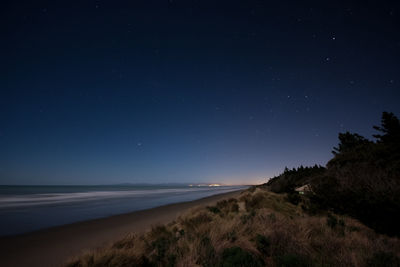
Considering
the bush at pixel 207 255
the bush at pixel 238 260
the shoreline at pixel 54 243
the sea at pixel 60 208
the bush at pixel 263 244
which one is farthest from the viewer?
the sea at pixel 60 208

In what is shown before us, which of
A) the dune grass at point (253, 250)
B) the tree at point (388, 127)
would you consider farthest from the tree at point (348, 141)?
the dune grass at point (253, 250)

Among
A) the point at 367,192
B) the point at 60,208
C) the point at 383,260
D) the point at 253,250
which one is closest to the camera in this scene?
the point at 383,260

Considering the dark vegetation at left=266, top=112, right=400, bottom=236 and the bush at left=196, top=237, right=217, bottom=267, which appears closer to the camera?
the bush at left=196, top=237, right=217, bottom=267

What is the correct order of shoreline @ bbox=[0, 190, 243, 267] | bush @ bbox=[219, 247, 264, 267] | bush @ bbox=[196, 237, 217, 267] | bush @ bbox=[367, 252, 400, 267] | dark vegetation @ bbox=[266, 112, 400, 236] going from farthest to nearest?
dark vegetation @ bbox=[266, 112, 400, 236] → shoreline @ bbox=[0, 190, 243, 267] → bush @ bbox=[196, 237, 217, 267] → bush @ bbox=[219, 247, 264, 267] → bush @ bbox=[367, 252, 400, 267]

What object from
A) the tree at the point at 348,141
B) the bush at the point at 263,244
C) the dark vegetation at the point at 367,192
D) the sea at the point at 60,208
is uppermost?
the tree at the point at 348,141

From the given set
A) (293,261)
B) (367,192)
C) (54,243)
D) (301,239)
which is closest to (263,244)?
(301,239)

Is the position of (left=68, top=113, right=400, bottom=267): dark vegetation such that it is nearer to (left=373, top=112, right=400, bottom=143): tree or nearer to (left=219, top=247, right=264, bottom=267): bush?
(left=219, top=247, right=264, bottom=267): bush

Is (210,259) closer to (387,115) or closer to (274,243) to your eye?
(274,243)

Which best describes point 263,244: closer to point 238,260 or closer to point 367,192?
point 238,260

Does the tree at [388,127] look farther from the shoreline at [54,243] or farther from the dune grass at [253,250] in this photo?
the shoreline at [54,243]

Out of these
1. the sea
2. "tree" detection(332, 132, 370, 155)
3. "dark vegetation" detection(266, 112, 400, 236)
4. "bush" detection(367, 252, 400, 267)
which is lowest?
the sea

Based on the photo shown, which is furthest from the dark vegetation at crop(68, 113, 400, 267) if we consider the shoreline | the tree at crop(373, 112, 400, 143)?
the tree at crop(373, 112, 400, 143)

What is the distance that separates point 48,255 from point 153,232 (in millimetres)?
3326

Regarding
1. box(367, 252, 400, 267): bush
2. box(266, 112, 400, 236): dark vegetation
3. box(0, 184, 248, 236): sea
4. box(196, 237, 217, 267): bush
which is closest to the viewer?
box(367, 252, 400, 267): bush
